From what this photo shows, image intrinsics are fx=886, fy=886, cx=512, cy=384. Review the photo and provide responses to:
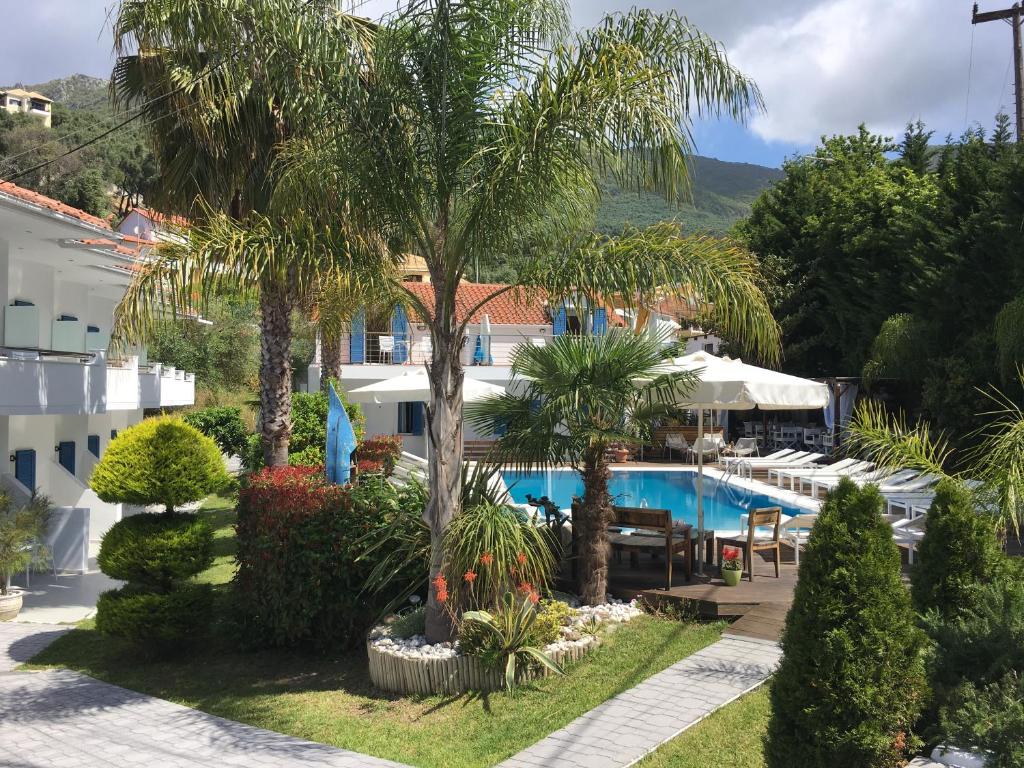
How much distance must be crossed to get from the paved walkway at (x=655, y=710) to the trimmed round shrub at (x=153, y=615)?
16.5 ft

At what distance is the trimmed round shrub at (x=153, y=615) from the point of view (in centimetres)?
977

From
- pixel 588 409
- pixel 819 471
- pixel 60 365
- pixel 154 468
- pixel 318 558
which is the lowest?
pixel 819 471

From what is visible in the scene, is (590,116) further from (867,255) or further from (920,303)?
(867,255)

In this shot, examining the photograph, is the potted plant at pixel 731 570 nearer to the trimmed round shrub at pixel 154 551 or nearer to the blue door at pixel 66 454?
the trimmed round shrub at pixel 154 551

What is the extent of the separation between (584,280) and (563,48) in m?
2.15

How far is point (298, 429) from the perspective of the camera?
19.2m

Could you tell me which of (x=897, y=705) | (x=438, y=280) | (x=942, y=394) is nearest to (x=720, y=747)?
(x=897, y=705)

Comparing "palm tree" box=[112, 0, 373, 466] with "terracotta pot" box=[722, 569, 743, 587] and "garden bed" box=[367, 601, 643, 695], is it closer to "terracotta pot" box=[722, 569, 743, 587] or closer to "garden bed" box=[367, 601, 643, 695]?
"garden bed" box=[367, 601, 643, 695]

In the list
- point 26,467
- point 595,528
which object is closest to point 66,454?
point 26,467

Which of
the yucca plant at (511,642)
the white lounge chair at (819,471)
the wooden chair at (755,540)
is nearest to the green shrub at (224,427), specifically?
the white lounge chair at (819,471)

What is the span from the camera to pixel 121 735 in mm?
7605

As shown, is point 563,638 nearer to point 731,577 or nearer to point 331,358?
point 731,577

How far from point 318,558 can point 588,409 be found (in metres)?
3.31

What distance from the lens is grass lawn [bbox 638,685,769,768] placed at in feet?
20.1
